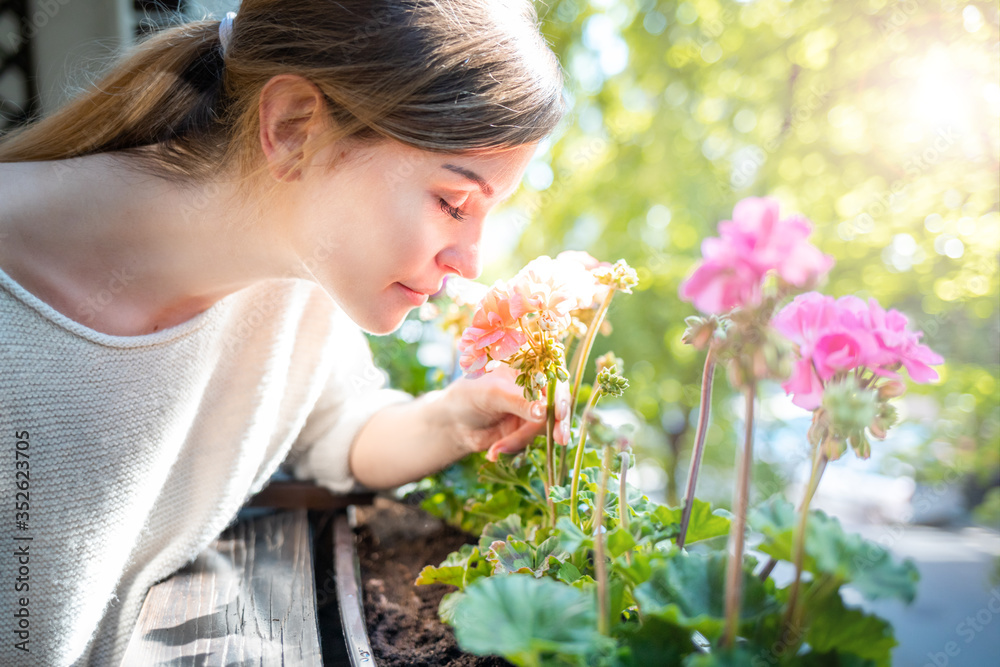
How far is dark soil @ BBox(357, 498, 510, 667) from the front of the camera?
903 mm

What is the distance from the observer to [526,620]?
498mm

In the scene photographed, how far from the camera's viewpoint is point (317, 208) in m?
1.05

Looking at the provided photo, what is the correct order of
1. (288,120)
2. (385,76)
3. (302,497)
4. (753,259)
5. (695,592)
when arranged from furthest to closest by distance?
(302,497) < (288,120) < (385,76) < (695,592) < (753,259)

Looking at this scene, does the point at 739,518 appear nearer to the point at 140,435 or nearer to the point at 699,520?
the point at 699,520

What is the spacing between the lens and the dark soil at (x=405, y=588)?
903mm

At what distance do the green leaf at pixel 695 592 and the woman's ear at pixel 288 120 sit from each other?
822mm

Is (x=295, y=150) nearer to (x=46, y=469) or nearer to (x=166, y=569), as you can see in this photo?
(x=46, y=469)

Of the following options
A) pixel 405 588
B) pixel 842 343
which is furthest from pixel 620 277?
pixel 405 588

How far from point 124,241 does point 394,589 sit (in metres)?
0.80

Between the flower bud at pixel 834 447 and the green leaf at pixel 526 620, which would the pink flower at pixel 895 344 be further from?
the green leaf at pixel 526 620

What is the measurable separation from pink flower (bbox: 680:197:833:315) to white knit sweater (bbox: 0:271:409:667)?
103cm

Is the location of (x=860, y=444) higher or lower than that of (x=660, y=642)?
higher

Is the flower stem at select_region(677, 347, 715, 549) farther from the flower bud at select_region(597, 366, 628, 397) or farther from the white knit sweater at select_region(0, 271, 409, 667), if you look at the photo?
the white knit sweater at select_region(0, 271, 409, 667)

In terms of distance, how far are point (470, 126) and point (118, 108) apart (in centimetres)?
75
